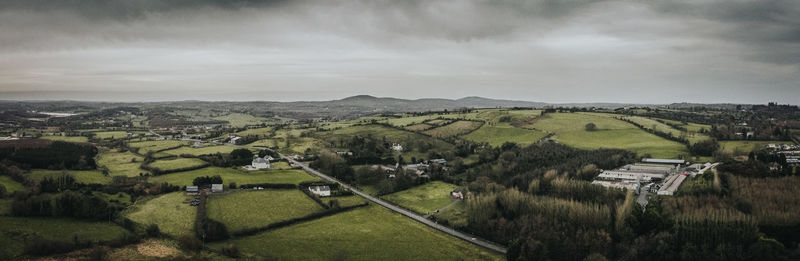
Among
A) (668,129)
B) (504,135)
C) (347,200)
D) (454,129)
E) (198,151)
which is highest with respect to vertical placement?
(668,129)

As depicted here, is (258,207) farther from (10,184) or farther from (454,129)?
(454,129)

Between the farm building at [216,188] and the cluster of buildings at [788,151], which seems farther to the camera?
the cluster of buildings at [788,151]

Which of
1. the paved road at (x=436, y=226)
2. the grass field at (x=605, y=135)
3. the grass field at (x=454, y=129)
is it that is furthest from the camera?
the grass field at (x=454, y=129)

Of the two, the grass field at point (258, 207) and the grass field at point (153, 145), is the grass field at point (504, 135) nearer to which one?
the grass field at point (258, 207)

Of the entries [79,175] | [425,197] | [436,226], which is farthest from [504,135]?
[79,175]

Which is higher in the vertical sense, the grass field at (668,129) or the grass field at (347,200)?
the grass field at (668,129)

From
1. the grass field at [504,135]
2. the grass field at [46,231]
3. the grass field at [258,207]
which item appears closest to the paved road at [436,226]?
the grass field at [258,207]

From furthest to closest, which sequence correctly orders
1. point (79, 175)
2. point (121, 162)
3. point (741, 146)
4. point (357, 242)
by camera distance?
1. point (741, 146)
2. point (121, 162)
3. point (79, 175)
4. point (357, 242)

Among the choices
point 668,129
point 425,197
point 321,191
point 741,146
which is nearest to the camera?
point 321,191
